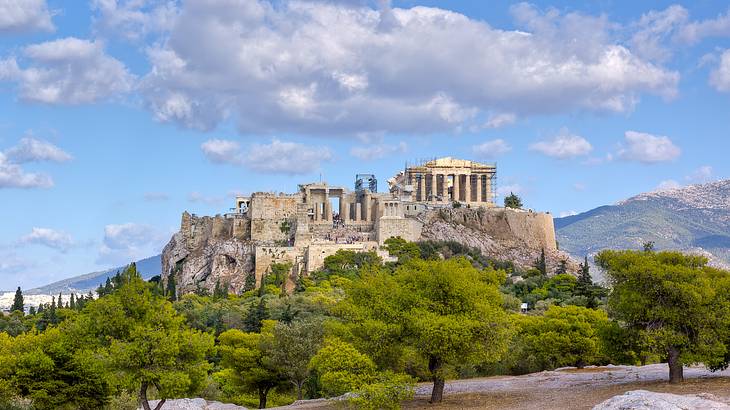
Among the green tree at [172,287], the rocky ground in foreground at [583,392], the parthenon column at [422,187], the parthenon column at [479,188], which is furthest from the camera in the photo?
the parthenon column at [479,188]

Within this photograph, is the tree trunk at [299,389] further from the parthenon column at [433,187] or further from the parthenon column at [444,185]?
the parthenon column at [444,185]

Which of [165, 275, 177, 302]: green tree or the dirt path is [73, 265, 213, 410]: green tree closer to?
the dirt path

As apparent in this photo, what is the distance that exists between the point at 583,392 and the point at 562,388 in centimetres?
243

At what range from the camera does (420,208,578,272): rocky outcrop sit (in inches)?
4658

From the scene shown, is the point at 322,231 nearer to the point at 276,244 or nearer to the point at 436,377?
the point at 276,244

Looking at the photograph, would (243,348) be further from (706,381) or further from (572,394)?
(706,381)

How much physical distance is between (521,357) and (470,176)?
81.0m

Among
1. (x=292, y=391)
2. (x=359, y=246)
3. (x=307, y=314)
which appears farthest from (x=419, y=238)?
(x=292, y=391)

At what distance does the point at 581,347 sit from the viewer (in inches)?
2212

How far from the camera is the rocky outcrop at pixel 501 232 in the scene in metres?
118

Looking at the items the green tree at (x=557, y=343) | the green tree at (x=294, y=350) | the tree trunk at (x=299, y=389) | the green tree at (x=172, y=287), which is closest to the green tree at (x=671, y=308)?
the green tree at (x=557, y=343)

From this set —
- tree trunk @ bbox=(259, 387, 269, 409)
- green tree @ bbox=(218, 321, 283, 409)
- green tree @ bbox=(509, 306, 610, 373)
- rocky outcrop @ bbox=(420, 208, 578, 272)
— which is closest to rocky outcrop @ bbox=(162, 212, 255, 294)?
rocky outcrop @ bbox=(420, 208, 578, 272)

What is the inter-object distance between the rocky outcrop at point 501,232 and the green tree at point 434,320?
75.3 metres

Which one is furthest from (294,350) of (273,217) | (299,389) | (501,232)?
(501,232)
